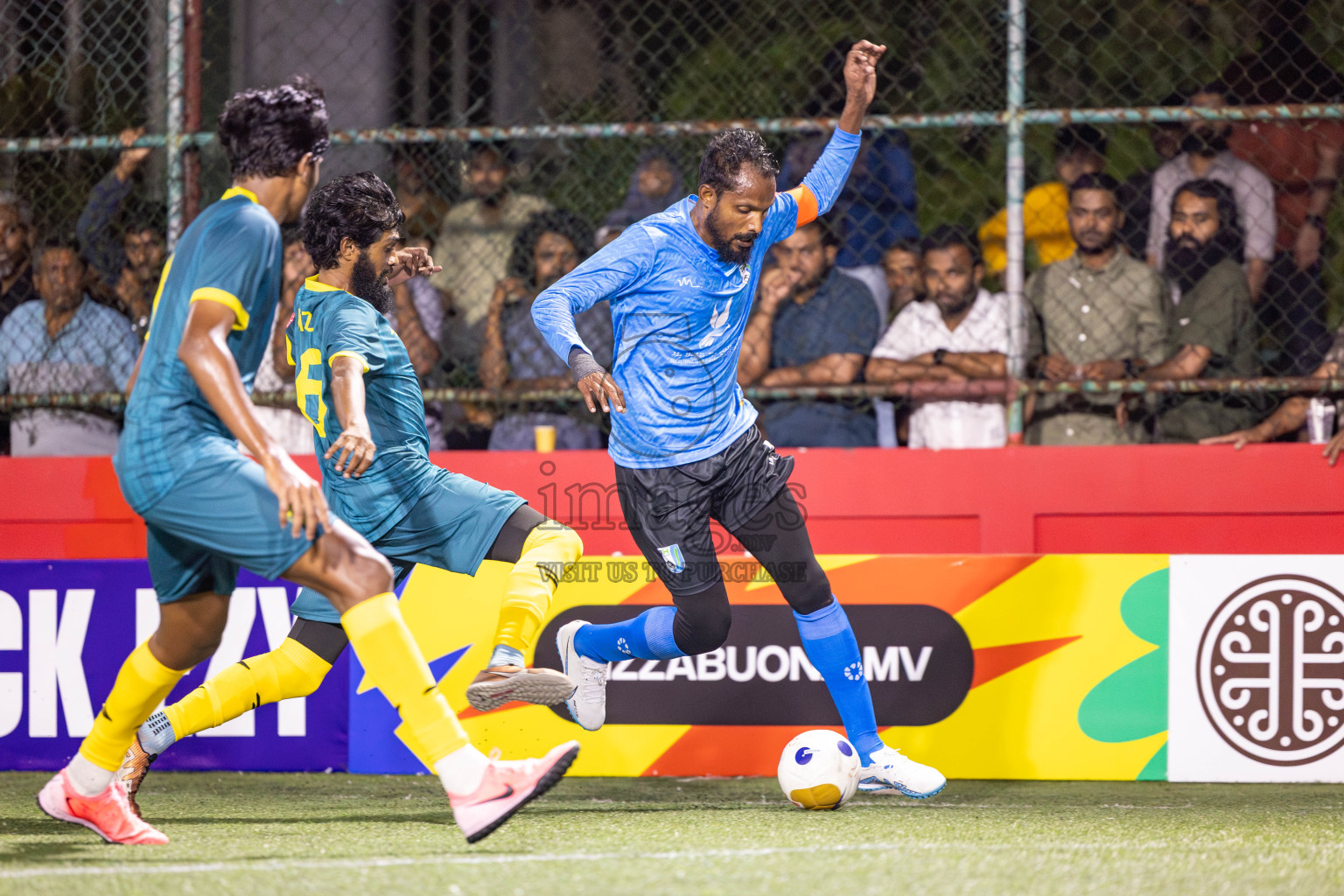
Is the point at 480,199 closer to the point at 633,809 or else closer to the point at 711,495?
the point at 711,495

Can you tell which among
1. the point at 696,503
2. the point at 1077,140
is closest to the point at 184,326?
the point at 696,503

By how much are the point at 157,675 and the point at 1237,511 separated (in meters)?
4.18

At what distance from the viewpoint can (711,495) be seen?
14.6 ft

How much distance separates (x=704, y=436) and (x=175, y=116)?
3.17 meters

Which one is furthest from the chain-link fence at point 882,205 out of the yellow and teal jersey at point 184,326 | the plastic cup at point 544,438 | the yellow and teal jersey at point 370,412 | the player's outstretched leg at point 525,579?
the yellow and teal jersey at point 184,326

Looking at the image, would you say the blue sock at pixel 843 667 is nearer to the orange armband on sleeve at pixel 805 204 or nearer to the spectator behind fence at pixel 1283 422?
the orange armband on sleeve at pixel 805 204

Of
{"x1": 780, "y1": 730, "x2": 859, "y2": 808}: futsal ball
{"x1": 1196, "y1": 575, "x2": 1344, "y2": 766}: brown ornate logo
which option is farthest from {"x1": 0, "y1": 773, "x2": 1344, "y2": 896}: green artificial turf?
{"x1": 1196, "y1": 575, "x2": 1344, "y2": 766}: brown ornate logo

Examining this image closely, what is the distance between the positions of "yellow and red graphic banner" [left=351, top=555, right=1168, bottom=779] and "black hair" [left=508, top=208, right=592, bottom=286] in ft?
6.52

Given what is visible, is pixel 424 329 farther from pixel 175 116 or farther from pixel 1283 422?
pixel 1283 422

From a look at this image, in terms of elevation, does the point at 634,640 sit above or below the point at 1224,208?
below

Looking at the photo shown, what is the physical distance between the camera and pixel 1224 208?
6.17 m

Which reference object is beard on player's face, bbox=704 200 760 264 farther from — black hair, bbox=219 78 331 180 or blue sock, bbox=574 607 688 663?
black hair, bbox=219 78 331 180

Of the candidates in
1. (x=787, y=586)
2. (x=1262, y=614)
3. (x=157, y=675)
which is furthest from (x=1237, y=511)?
(x=157, y=675)

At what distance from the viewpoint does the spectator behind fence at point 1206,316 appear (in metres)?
5.98
